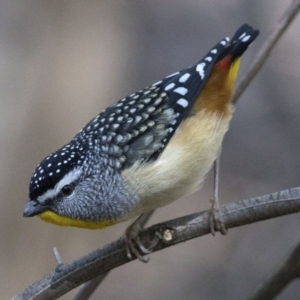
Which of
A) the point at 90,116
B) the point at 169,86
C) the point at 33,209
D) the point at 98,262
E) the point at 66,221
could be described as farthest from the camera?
the point at 90,116

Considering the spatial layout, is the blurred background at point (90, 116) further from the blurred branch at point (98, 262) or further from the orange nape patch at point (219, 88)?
the blurred branch at point (98, 262)

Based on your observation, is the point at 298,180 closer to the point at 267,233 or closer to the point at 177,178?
the point at 267,233

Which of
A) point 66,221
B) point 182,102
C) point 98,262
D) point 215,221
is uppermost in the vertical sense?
point 182,102

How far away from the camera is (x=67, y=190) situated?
287 cm

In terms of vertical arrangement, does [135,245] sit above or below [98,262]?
below

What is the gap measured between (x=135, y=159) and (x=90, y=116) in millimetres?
3450

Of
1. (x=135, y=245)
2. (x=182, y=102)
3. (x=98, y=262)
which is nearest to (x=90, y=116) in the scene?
(x=182, y=102)

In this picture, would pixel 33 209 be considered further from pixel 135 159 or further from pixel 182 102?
pixel 182 102

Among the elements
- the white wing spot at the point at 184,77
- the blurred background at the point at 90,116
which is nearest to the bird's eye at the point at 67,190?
the white wing spot at the point at 184,77

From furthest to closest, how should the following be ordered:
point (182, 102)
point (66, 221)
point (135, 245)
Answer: point (182, 102) → point (135, 245) → point (66, 221)

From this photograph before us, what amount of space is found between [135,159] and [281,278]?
33.8 inches

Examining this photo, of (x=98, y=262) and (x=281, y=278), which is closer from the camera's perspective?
(x=98, y=262)

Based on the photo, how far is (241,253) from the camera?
18.3ft

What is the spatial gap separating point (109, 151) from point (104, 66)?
12.1 ft
